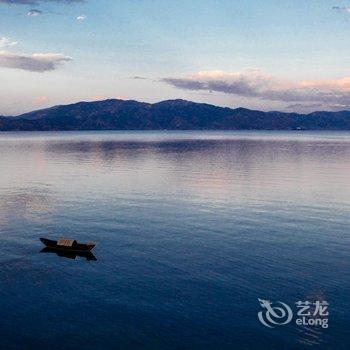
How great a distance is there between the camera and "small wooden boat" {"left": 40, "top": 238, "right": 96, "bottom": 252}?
184ft

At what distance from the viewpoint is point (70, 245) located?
5725cm

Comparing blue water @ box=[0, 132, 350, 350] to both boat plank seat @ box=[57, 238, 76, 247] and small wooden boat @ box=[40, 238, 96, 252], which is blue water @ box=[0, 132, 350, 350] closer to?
small wooden boat @ box=[40, 238, 96, 252]

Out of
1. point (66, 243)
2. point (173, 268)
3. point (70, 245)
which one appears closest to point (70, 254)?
point (70, 245)

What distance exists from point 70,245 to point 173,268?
1559 cm

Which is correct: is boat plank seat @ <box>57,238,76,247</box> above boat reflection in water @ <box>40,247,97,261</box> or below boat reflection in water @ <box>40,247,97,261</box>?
above

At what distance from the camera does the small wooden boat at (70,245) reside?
56219mm

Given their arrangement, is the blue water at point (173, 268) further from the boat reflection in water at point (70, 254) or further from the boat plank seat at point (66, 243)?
the boat plank seat at point (66, 243)

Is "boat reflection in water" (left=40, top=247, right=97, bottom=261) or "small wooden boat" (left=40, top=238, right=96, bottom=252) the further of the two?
"small wooden boat" (left=40, top=238, right=96, bottom=252)

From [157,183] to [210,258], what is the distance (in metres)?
66.8

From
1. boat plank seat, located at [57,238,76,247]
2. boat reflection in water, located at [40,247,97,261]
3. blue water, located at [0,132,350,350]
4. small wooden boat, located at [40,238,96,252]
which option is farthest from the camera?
boat plank seat, located at [57,238,76,247]

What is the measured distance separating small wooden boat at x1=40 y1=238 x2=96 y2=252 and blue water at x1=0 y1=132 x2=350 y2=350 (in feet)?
5.79

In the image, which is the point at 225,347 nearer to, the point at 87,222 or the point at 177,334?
the point at 177,334

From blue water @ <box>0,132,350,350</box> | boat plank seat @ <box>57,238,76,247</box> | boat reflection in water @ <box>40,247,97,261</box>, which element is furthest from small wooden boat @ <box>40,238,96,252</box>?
blue water @ <box>0,132,350,350</box>

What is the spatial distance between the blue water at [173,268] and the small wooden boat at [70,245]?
1.76 metres
